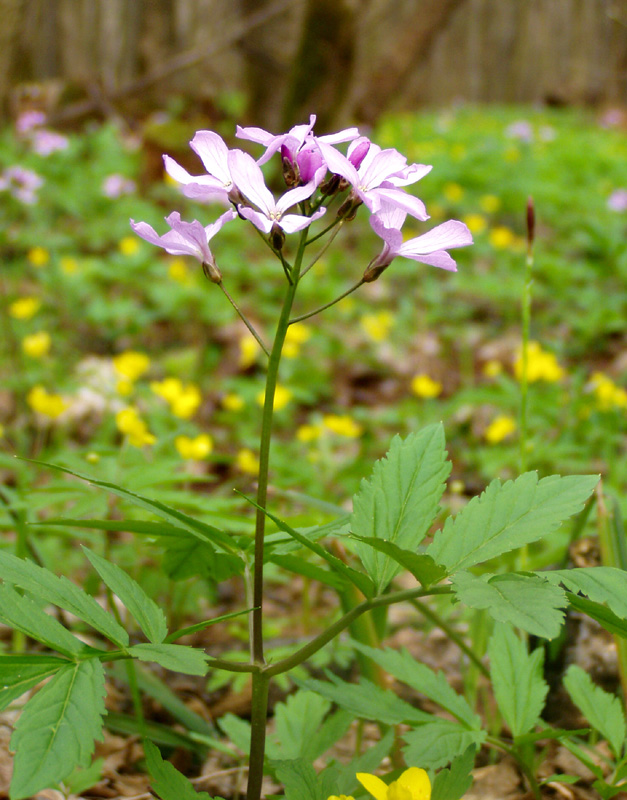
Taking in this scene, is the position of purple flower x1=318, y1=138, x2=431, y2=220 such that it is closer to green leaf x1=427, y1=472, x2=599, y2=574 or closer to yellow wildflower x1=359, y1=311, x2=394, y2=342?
green leaf x1=427, y1=472, x2=599, y2=574

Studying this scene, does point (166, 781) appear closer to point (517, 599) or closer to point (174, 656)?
point (174, 656)

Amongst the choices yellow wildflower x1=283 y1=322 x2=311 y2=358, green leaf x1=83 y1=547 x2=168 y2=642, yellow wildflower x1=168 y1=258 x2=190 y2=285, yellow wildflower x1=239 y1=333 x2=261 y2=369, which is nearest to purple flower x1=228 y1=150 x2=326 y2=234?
green leaf x1=83 y1=547 x2=168 y2=642

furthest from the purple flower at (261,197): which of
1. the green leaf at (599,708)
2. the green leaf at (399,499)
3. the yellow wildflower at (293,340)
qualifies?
the yellow wildflower at (293,340)

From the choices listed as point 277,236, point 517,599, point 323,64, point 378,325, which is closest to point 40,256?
point 378,325

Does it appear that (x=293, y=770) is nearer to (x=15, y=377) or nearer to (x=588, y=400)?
(x=588, y=400)

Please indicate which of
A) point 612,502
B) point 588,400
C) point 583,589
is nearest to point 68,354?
point 588,400

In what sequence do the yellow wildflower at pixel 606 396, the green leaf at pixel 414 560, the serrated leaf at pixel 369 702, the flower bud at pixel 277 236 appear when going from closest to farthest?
1. the green leaf at pixel 414 560
2. the flower bud at pixel 277 236
3. the serrated leaf at pixel 369 702
4. the yellow wildflower at pixel 606 396

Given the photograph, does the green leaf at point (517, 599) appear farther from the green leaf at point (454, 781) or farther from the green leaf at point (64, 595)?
the green leaf at point (64, 595)
